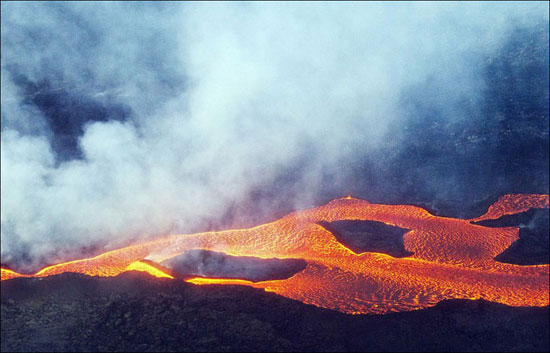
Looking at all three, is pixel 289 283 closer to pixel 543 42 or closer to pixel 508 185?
pixel 508 185

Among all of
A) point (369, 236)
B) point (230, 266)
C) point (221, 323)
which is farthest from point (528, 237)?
point (221, 323)

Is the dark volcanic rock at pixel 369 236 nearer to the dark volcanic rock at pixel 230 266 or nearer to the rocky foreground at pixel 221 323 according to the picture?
the dark volcanic rock at pixel 230 266

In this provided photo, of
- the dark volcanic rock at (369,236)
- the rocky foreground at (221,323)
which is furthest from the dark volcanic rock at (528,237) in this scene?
the dark volcanic rock at (369,236)

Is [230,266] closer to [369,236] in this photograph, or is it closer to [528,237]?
[369,236]

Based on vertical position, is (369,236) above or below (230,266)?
above

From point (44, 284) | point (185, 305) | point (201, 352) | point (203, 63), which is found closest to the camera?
point (201, 352)

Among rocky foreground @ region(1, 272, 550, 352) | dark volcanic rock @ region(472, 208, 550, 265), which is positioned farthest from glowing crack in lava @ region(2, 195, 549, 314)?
rocky foreground @ region(1, 272, 550, 352)

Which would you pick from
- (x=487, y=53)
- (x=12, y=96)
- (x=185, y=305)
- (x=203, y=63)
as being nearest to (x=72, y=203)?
(x=185, y=305)
